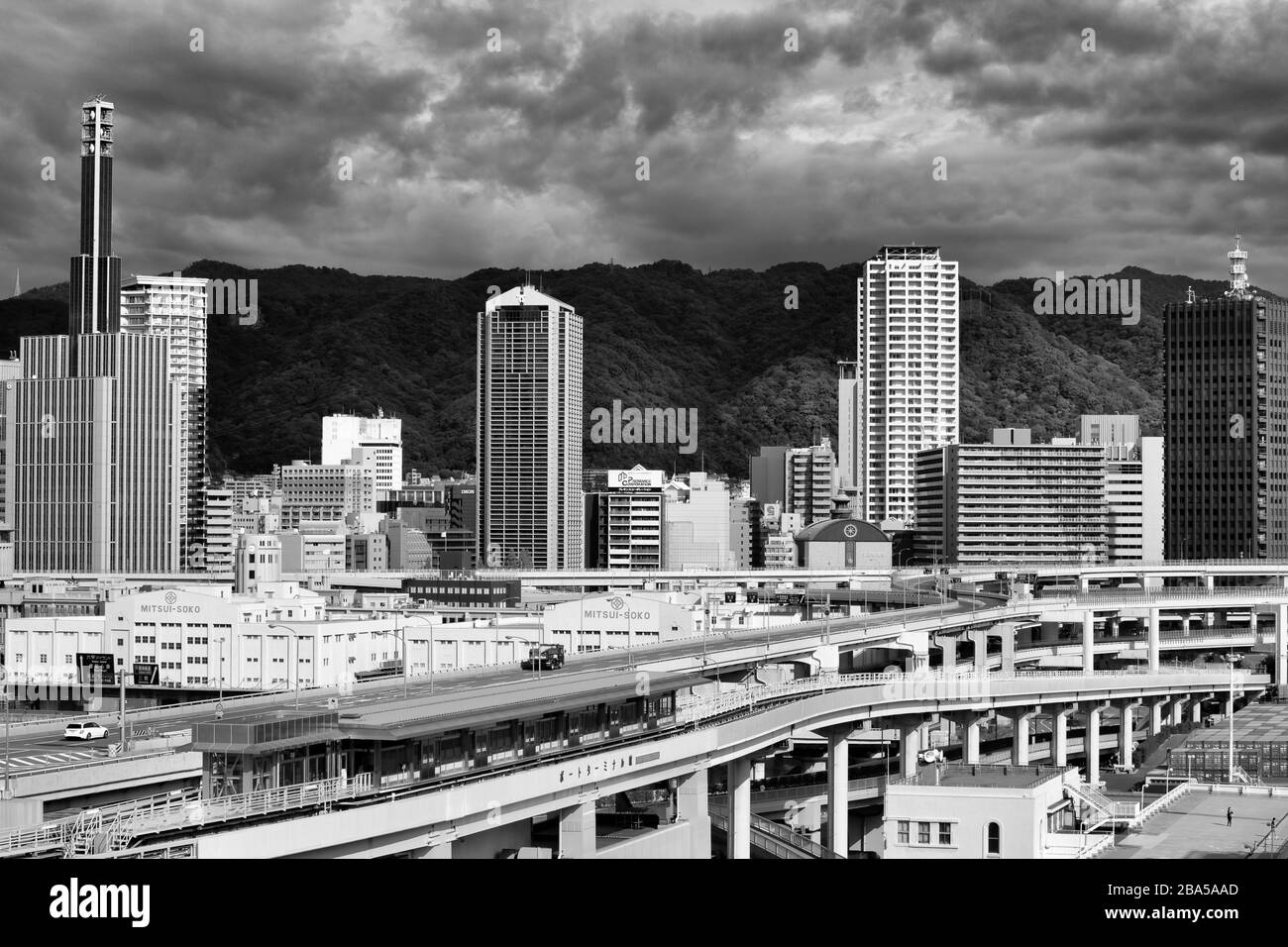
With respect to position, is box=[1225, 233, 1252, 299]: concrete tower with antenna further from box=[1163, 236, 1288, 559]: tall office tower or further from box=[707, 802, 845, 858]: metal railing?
box=[707, 802, 845, 858]: metal railing

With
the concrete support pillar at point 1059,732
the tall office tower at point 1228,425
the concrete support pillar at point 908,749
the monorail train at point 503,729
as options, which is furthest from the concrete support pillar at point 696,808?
the tall office tower at point 1228,425

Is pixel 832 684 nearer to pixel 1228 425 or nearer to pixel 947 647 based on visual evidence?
pixel 947 647

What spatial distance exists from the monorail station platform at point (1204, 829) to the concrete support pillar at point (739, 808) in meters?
14.0

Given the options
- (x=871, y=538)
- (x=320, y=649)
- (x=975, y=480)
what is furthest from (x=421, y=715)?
(x=975, y=480)

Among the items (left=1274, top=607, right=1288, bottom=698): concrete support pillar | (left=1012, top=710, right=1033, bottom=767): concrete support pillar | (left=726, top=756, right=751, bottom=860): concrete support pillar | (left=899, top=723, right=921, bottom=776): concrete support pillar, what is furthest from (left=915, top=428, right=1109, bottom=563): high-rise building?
(left=726, top=756, right=751, bottom=860): concrete support pillar

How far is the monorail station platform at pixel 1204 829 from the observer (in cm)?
3120

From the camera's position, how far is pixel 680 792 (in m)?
46.4

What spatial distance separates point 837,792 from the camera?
5859 cm

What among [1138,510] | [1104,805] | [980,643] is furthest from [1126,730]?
[1138,510]

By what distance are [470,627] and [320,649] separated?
833cm

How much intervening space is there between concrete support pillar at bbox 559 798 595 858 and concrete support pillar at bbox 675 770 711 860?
533cm

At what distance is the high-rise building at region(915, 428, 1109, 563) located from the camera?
19175cm
